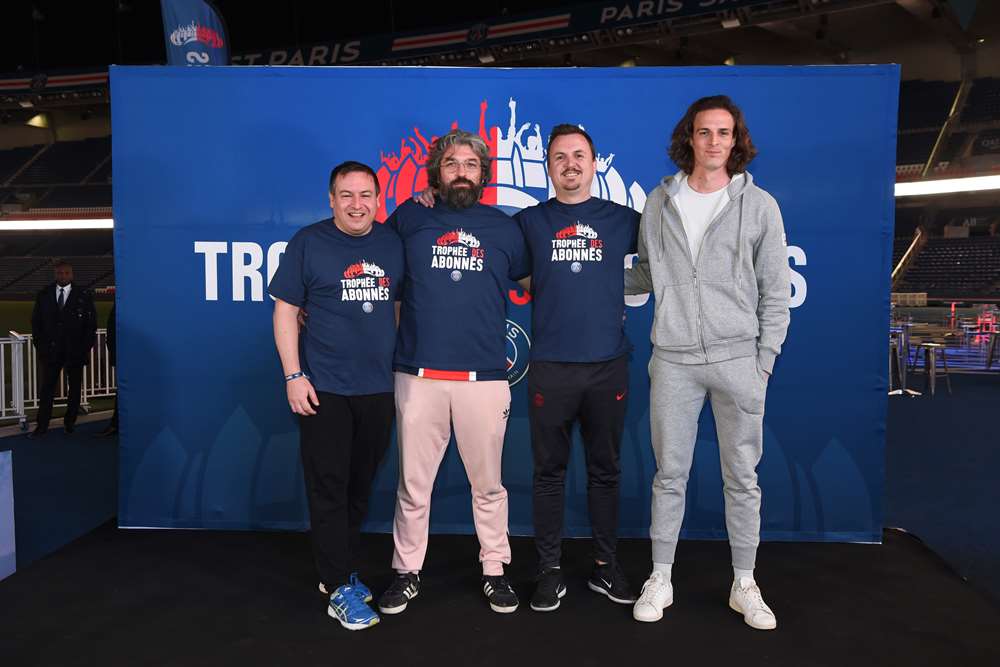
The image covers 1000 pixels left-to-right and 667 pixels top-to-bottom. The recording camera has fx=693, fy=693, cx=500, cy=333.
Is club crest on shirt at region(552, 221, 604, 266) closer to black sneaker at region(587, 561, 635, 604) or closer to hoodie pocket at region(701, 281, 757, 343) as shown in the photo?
hoodie pocket at region(701, 281, 757, 343)

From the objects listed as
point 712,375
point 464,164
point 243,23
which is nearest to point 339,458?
point 464,164

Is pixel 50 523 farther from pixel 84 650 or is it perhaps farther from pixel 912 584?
pixel 912 584

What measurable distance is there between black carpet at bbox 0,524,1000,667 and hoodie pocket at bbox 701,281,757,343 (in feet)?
2.99

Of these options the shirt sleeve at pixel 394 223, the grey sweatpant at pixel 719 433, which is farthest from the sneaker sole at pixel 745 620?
the shirt sleeve at pixel 394 223

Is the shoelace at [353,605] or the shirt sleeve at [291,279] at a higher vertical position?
the shirt sleeve at [291,279]

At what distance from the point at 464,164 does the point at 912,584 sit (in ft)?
7.12

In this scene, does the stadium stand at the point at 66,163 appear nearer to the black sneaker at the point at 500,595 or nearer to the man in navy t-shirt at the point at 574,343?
the man in navy t-shirt at the point at 574,343

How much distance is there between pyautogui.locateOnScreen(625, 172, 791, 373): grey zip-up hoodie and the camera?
2145 millimetres

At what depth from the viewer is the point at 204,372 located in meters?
3.03

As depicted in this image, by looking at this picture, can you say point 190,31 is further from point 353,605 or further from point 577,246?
point 353,605

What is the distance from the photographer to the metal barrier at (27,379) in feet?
19.0

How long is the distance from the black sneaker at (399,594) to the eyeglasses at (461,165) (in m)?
1.34

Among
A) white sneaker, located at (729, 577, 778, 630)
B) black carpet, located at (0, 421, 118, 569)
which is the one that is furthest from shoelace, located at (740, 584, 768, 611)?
black carpet, located at (0, 421, 118, 569)

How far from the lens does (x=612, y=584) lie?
7.67 feet
